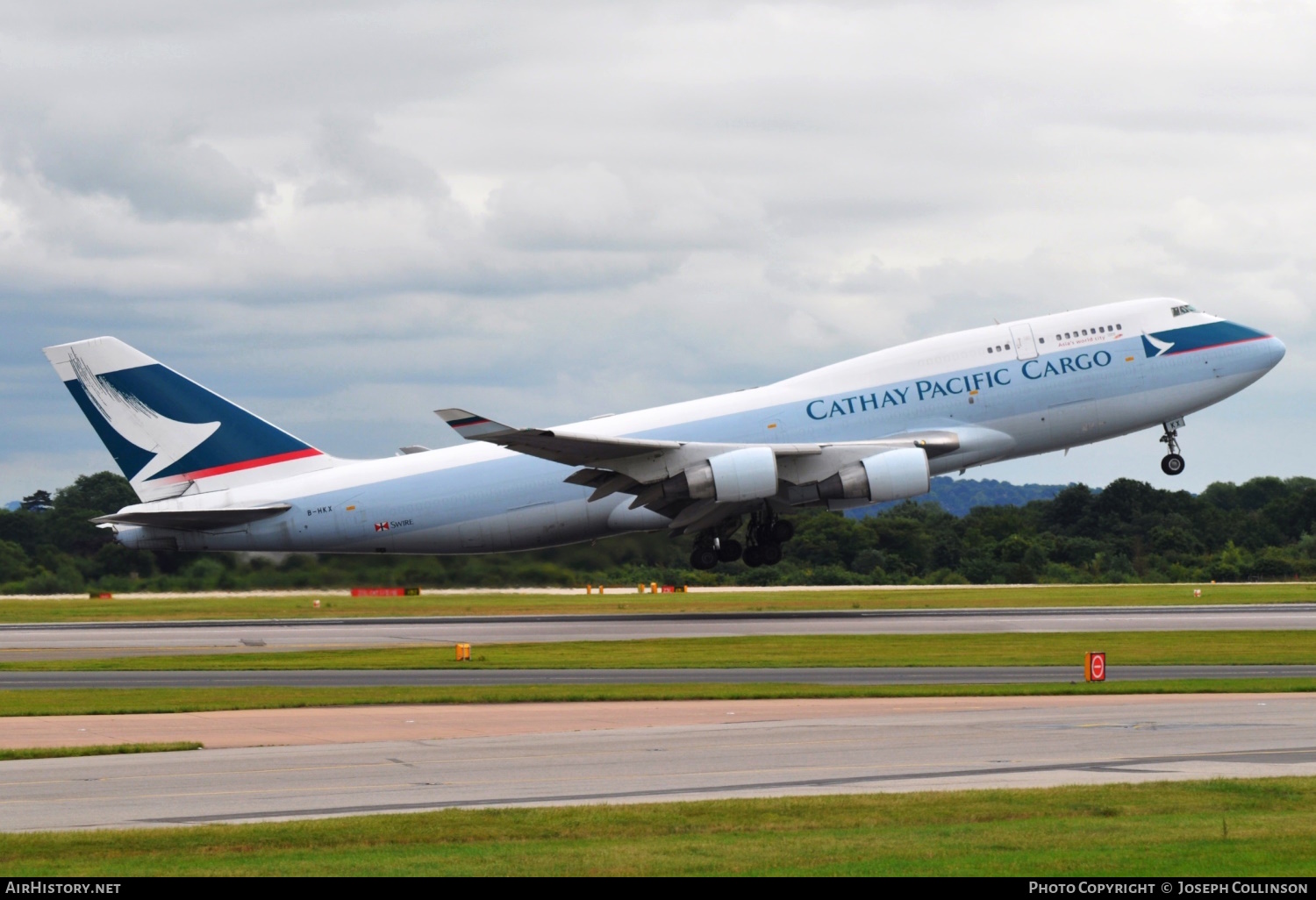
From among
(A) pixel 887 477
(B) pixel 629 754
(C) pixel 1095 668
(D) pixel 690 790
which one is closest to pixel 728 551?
(A) pixel 887 477

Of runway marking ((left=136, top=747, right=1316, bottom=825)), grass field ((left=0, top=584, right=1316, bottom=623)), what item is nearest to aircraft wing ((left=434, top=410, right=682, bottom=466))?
grass field ((left=0, top=584, right=1316, bottom=623))

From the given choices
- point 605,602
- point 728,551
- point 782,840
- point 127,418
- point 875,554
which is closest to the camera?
point 782,840

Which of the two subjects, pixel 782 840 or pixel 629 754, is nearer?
pixel 782 840

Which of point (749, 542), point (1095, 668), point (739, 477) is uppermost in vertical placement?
point (739, 477)

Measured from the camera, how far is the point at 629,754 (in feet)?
65.5

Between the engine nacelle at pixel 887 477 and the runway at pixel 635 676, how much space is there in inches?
419

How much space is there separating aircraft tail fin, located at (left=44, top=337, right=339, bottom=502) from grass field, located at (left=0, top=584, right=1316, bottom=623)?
7149mm

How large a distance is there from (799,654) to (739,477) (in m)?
8.00

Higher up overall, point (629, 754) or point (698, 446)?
point (698, 446)

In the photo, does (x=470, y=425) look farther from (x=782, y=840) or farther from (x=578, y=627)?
(x=782, y=840)

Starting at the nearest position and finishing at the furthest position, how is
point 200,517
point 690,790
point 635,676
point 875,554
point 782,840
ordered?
1. point 782,840
2. point 690,790
3. point 635,676
4. point 200,517
5. point 875,554

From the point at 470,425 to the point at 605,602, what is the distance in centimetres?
2583

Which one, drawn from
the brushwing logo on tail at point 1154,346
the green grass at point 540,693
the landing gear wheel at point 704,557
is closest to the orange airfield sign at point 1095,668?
the green grass at point 540,693

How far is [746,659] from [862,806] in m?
20.4
